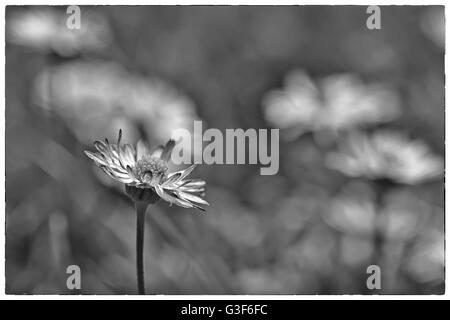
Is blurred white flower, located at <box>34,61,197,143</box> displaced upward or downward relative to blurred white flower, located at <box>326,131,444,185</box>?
upward

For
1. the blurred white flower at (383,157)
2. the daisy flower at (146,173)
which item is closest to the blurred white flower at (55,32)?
the daisy flower at (146,173)

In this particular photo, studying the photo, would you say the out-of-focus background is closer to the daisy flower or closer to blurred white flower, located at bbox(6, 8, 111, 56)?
blurred white flower, located at bbox(6, 8, 111, 56)

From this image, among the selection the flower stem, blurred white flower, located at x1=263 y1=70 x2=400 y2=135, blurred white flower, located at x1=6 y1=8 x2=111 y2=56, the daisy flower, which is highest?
blurred white flower, located at x1=6 y1=8 x2=111 y2=56

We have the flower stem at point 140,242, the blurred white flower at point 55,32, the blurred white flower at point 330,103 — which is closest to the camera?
the flower stem at point 140,242

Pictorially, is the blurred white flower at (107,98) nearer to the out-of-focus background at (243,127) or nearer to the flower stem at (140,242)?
the out-of-focus background at (243,127)

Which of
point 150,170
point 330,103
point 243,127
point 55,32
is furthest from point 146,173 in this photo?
point 330,103

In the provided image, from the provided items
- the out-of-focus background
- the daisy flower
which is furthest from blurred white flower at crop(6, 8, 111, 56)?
the daisy flower

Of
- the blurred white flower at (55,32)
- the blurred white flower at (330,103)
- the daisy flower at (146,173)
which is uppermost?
the blurred white flower at (55,32)

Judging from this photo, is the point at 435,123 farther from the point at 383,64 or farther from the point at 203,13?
the point at 203,13
